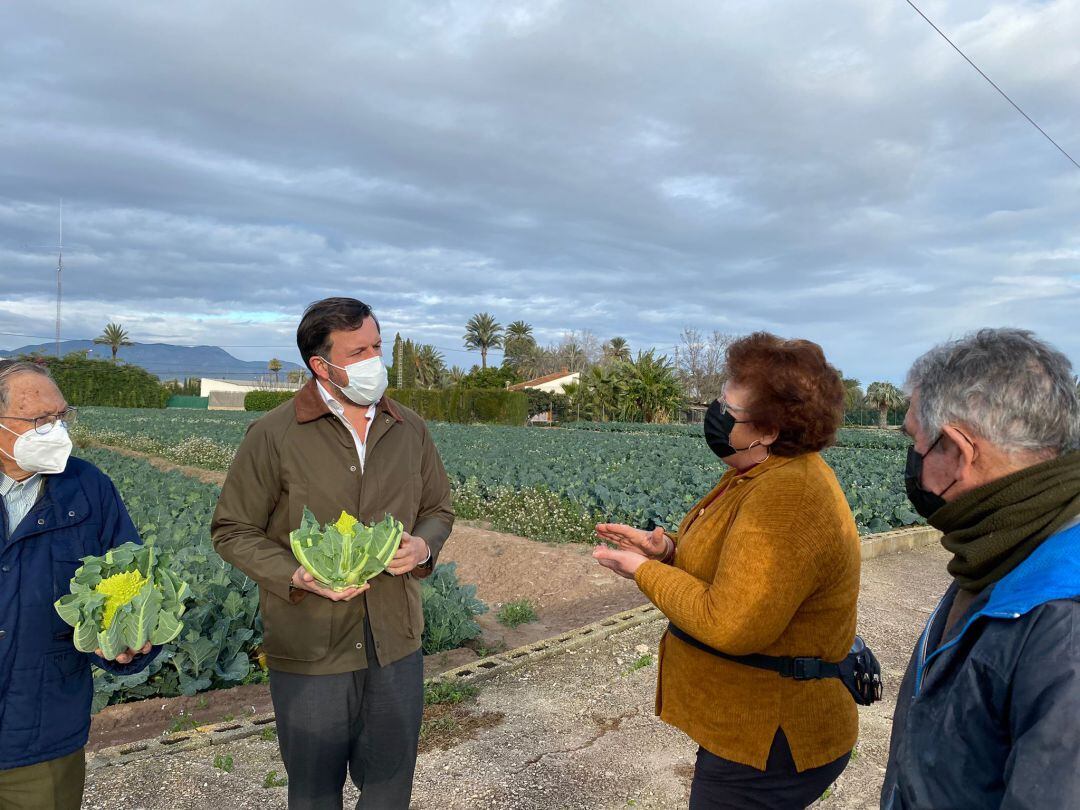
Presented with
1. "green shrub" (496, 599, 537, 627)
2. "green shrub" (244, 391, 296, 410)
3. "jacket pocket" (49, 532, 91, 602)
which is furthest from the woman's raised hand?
"green shrub" (244, 391, 296, 410)

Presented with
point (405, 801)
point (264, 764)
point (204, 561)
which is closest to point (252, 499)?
point (405, 801)

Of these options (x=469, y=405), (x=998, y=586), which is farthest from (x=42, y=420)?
(x=469, y=405)

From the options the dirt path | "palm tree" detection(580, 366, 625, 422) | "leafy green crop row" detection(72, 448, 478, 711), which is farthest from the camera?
"palm tree" detection(580, 366, 625, 422)

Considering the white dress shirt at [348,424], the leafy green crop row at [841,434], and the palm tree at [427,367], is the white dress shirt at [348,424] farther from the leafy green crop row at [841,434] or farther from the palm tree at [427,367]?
the palm tree at [427,367]

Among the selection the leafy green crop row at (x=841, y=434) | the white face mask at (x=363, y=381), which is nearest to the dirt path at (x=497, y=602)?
the white face mask at (x=363, y=381)

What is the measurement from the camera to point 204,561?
550 cm

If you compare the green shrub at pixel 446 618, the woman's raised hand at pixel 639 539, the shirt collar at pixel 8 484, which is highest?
the shirt collar at pixel 8 484

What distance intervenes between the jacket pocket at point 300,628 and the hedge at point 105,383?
6394 cm

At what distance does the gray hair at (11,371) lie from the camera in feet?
8.38

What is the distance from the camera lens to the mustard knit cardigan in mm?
2129

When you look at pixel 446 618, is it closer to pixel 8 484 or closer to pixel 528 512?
pixel 8 484

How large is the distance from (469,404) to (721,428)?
44.7 meters

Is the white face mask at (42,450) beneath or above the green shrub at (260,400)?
above

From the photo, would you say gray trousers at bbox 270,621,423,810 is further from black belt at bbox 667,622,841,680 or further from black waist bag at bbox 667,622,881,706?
black belt at bbox 667,622,841,680
